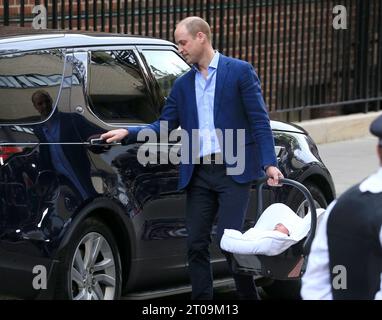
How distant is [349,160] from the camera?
14562mm

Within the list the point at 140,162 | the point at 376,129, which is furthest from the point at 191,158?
the point at 376,129

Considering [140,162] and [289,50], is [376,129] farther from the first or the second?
[289,50]

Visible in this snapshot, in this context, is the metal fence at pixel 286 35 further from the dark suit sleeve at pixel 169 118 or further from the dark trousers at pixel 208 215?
the dark trousers at pixel 208 215

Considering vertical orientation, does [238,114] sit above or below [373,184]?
below

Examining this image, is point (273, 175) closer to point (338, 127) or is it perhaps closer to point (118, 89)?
point (118, 89)

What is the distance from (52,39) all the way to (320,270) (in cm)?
351

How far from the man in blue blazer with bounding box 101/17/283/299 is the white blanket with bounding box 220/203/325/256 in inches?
13.9

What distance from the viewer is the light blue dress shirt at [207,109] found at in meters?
7.04

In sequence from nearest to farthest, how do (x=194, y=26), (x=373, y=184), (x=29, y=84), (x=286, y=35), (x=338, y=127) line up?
(x=373, y=184), (x=29, y=84), (x=194, y=26), (x=286, y=35), (x=338, y=127)

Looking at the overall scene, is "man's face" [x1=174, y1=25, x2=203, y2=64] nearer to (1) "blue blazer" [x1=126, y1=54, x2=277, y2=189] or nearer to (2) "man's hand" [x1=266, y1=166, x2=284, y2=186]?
(1) "blue blazer" [x1=126, y1=54, x2=277, y2=189]

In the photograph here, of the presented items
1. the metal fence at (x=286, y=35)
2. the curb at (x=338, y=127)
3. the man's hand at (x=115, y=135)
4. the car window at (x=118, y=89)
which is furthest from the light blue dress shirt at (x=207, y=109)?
the curb at (x=338, y=127)

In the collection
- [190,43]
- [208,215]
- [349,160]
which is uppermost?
[190,43]

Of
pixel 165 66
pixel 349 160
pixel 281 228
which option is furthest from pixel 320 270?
pixel 349 160

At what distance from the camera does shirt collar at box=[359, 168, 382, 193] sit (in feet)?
13.1
